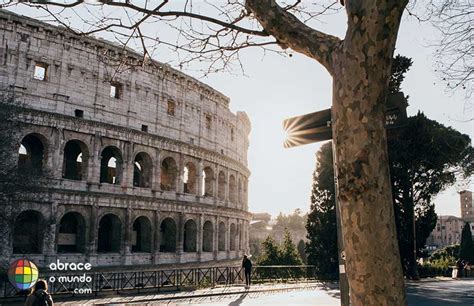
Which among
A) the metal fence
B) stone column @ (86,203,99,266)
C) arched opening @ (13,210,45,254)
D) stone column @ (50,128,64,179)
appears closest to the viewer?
the metal fence

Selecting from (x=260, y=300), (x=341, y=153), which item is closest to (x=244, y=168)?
(x=260, y=300)

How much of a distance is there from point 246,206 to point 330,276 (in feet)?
49.5

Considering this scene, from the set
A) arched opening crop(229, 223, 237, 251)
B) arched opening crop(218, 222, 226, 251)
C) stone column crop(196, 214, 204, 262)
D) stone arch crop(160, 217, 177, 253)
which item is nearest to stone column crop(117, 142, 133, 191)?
stone arch crop(160, 217, 177, 253)

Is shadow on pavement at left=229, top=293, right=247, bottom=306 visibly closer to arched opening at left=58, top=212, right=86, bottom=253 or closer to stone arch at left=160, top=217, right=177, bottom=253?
arched opening at left=58, top=212, right=86, bottom=253

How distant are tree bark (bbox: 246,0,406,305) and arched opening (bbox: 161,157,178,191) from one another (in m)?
26.1

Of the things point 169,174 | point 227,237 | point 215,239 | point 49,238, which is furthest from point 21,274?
point 227,237

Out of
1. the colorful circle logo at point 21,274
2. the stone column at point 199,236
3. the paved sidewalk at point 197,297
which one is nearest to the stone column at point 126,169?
the stone column at point 199,236

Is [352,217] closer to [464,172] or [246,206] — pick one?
[464,172]

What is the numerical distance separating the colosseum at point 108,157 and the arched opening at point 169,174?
0.24ft

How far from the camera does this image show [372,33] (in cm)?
266

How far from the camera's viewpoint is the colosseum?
71.2 ft

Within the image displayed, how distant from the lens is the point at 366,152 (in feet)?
8.39

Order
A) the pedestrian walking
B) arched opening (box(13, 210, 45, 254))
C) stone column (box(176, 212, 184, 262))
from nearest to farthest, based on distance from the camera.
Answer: the pedestrian walking → arched opening (box(13, 210, 45, 254)) → stone column (box(176, 212, 184, 262))

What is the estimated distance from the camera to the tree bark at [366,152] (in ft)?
8.08
